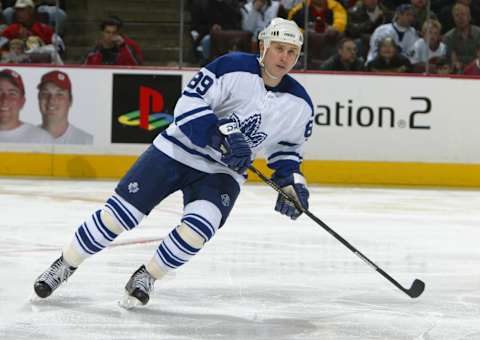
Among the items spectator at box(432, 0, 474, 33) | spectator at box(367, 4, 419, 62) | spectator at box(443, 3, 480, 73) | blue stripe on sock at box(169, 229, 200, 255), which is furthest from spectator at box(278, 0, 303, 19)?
blue stripe on sock at box(169, 229, 200, 255)

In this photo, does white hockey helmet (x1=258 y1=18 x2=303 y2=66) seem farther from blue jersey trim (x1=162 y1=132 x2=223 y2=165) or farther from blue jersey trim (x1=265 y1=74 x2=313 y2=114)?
blue jersey trim (x1=162 y1=132 x2=223 y2=165)

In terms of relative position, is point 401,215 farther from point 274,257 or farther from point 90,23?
point 90,23

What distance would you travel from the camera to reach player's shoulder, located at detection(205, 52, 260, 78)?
12.9 ft

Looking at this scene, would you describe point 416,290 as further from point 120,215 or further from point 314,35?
point 314,35

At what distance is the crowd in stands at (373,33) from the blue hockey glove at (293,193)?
17.4ft

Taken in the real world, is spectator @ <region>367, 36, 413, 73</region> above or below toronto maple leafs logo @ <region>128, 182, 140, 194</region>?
below

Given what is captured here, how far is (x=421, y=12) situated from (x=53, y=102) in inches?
123

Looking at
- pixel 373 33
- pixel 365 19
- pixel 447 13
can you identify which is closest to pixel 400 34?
pixel 373 33

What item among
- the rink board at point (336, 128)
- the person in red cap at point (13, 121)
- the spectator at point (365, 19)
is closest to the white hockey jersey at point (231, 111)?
the rink board at point (336, 128)

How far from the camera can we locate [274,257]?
533 centimetres

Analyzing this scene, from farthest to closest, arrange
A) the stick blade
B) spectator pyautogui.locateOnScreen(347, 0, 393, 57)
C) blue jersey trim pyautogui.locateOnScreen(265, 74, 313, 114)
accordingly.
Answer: spectator pyautogui.locateOnScreen(347, 0, 393, 57) → the stick blade → blue jersey trim pyautogui.locateOnScreen(265, 74, 313, 114)

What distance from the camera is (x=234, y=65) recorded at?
3.93 metres

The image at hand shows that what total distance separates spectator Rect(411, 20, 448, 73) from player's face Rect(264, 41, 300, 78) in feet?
18.5

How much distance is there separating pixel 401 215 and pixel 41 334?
13.6ft
